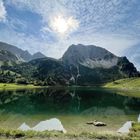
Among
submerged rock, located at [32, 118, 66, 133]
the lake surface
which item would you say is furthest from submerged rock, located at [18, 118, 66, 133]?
the lake surface

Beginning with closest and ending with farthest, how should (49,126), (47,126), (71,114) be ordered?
(47,126)
(49,126)
(71,114)

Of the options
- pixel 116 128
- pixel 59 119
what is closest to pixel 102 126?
pixel 116 128

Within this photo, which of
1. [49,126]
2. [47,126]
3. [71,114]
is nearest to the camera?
[47,126]

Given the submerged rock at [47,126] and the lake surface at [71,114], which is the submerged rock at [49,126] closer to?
the submerged rock at [47,126]

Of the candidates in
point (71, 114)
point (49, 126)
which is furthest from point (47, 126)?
point (71, 114)

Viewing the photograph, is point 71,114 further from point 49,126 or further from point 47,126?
point 47,126

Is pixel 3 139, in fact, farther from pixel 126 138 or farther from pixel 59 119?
pixel 59 119

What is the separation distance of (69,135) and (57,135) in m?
2.08

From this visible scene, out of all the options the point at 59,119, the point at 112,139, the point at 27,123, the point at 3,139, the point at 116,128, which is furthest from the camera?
the point at 59,119

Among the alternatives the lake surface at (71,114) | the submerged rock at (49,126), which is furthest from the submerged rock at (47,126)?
the lake surface at (71,114)

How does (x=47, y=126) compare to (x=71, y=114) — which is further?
(x=71, y=114)

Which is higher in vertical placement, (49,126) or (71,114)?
(71,114)

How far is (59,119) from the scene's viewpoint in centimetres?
6919

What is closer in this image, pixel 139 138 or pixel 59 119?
pixel 139 138
